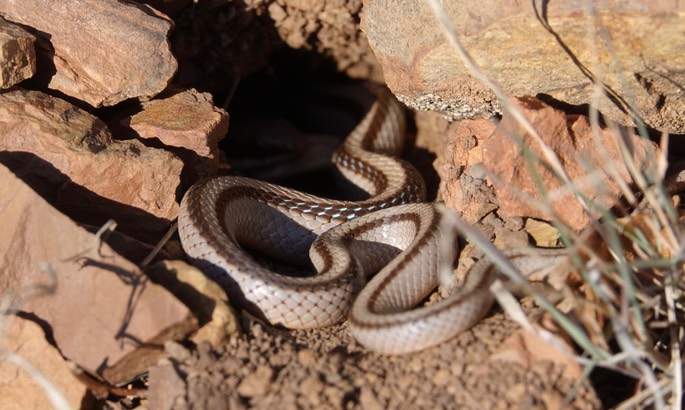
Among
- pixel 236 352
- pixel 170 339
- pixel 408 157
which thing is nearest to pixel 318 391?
pixel 236 352

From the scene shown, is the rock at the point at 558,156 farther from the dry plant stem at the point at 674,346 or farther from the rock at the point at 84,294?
the rock at the point at 84,294

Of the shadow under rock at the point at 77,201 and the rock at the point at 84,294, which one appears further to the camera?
the shadow under rock at the point at 77,201

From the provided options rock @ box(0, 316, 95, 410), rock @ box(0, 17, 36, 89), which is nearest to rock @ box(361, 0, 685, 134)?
rock @ box(0, 17, 36, 89)

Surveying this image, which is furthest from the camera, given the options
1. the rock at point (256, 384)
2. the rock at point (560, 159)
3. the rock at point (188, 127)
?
the rock at point (188, 127)

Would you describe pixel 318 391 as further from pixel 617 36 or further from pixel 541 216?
pixel 617 36

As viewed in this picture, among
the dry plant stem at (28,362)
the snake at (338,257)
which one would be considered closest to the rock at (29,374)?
the dry plant stem at (28,362)

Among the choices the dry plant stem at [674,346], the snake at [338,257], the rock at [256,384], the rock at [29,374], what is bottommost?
the rock at [29,374]

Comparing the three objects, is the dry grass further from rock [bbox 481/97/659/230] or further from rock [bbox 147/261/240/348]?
rock [bbox 147/261/240/348]
